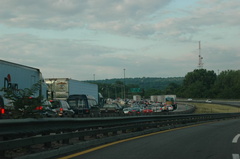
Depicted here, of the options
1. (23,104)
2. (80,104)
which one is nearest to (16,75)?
(23,104)

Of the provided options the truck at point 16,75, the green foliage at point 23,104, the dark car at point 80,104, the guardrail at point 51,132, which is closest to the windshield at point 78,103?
the dark car at point 80,104

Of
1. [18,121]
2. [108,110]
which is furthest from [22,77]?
[108,110]

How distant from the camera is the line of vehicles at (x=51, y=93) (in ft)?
44.2

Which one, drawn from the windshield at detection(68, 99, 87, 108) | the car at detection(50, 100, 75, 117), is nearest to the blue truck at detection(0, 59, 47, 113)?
the car at detection(50, 100, 75, 117)

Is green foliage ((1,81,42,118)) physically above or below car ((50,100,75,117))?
above

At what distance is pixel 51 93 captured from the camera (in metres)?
29.1

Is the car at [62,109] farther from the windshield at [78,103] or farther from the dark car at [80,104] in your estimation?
the windshield at [78,103]

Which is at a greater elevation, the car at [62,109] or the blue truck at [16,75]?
the blue truck at [16,75]

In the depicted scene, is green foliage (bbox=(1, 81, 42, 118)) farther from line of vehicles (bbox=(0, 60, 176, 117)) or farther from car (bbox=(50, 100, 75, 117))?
car (bbox=(50, 100, 75, 117))

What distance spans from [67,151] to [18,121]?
8.09 feet

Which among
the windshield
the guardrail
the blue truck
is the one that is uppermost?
the blue truck

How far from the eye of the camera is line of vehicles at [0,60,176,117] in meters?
13.5

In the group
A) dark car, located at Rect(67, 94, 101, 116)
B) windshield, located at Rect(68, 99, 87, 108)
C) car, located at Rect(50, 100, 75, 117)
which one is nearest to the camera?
car, located at Rect(50, 100, 75, 117)

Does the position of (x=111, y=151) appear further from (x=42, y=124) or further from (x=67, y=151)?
(x=42, y=124)
